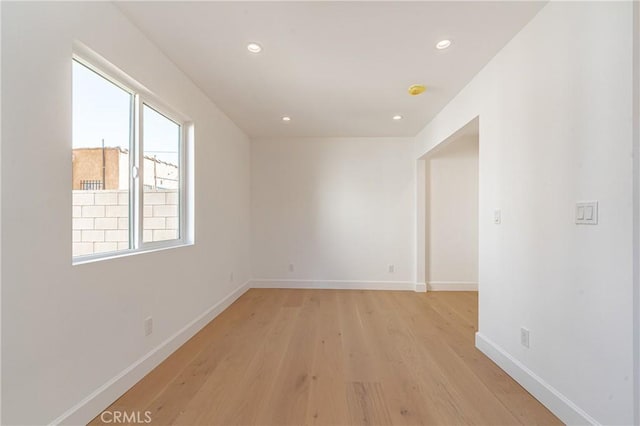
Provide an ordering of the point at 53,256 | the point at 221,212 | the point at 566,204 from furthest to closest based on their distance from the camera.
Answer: the point at 221,212
the point at 566,204
the point at 53,256

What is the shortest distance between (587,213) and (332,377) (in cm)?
176

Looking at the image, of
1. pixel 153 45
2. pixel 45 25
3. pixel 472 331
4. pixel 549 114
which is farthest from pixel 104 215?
pixel 472 331

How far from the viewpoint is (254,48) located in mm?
1901

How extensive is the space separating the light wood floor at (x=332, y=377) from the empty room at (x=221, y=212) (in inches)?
0.6

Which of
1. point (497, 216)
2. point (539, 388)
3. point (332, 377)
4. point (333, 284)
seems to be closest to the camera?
point (539, 388)

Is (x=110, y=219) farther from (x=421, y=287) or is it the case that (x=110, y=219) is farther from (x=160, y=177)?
(x=421, y=287)

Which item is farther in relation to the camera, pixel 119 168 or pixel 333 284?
pixel 333 284

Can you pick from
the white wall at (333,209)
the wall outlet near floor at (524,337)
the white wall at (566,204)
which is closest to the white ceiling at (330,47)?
the white wall at (566,204)

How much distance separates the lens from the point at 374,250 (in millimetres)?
4176

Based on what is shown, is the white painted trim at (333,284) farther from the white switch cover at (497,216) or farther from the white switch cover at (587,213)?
the white switch cover at (587,213)

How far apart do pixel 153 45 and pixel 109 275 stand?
1.62 m

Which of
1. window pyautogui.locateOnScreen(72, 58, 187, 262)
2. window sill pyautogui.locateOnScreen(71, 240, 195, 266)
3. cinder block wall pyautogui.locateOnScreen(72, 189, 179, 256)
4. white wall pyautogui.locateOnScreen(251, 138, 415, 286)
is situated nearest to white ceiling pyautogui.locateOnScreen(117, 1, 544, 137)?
window pyautogui.locateOnScreen(72, 58, 187, 262)

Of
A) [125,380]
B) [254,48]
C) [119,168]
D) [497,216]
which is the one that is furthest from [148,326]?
[497,216]

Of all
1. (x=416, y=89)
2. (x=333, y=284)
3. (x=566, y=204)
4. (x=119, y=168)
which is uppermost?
(x=416, y=89)
